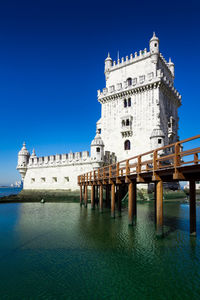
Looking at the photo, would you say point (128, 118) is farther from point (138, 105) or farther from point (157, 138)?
point (157, 138)

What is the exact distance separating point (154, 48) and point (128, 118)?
1198 centimetres

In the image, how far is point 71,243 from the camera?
1090cm

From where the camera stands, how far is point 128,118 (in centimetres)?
3612

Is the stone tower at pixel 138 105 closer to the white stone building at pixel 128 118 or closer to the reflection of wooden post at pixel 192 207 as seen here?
the white stone building at pixel 128 118

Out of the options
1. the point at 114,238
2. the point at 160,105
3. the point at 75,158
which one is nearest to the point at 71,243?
the point at 114,238

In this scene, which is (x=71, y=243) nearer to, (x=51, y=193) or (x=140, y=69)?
(x=51, y=193)

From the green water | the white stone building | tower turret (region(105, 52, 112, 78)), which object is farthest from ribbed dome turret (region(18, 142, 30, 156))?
the green water

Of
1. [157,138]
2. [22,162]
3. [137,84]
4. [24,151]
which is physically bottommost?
[22,162]

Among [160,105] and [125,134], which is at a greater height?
[160,105]

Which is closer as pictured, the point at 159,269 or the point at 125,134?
the point at 159,269

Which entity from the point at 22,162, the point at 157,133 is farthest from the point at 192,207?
the point at 22,162

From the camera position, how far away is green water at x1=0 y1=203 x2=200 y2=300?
20.8 ft

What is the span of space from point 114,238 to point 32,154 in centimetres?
3696

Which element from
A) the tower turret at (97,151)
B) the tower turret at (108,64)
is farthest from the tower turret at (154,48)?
the tower turret at (97,151)
